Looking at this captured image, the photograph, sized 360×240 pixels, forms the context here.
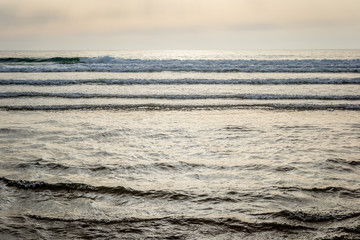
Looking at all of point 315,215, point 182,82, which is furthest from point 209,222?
point 182,82

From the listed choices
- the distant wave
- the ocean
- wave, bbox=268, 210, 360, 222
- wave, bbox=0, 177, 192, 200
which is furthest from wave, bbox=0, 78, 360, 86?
wave, bbox=268, 210, 360, 222

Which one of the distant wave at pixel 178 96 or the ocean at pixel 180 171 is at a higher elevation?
the distant wave at pixel 178 96

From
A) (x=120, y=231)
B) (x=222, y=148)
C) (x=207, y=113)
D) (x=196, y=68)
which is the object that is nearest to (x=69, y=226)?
(x=120, y=231)

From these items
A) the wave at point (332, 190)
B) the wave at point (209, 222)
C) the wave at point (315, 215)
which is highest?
the wave at point (332, 190)

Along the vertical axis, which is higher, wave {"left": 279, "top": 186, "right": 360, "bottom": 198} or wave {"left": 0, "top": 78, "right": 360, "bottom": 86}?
wave {"left": 0, "top": 78, "right": 360, "bottom": 86}

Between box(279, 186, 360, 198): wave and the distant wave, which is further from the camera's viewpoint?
the distant wave

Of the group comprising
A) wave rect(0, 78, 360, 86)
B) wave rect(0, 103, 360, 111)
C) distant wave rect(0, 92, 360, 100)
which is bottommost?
wave rect(0, 103, 360, 111)

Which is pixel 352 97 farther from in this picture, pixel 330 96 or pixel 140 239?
pixel 140 239

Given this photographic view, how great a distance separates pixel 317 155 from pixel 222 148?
178 cm

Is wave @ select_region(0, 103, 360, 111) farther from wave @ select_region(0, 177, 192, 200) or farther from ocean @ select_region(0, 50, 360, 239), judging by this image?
wave @ select_region(0, 177, 192, 200)

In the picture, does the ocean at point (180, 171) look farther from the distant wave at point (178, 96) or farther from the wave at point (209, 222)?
the distant wave at point (178, 96)

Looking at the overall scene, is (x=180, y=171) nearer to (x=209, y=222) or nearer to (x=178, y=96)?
(x=209, y=222)

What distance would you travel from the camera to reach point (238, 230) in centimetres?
317

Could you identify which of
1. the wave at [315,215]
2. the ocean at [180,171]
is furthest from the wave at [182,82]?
the wave at [315,215]
